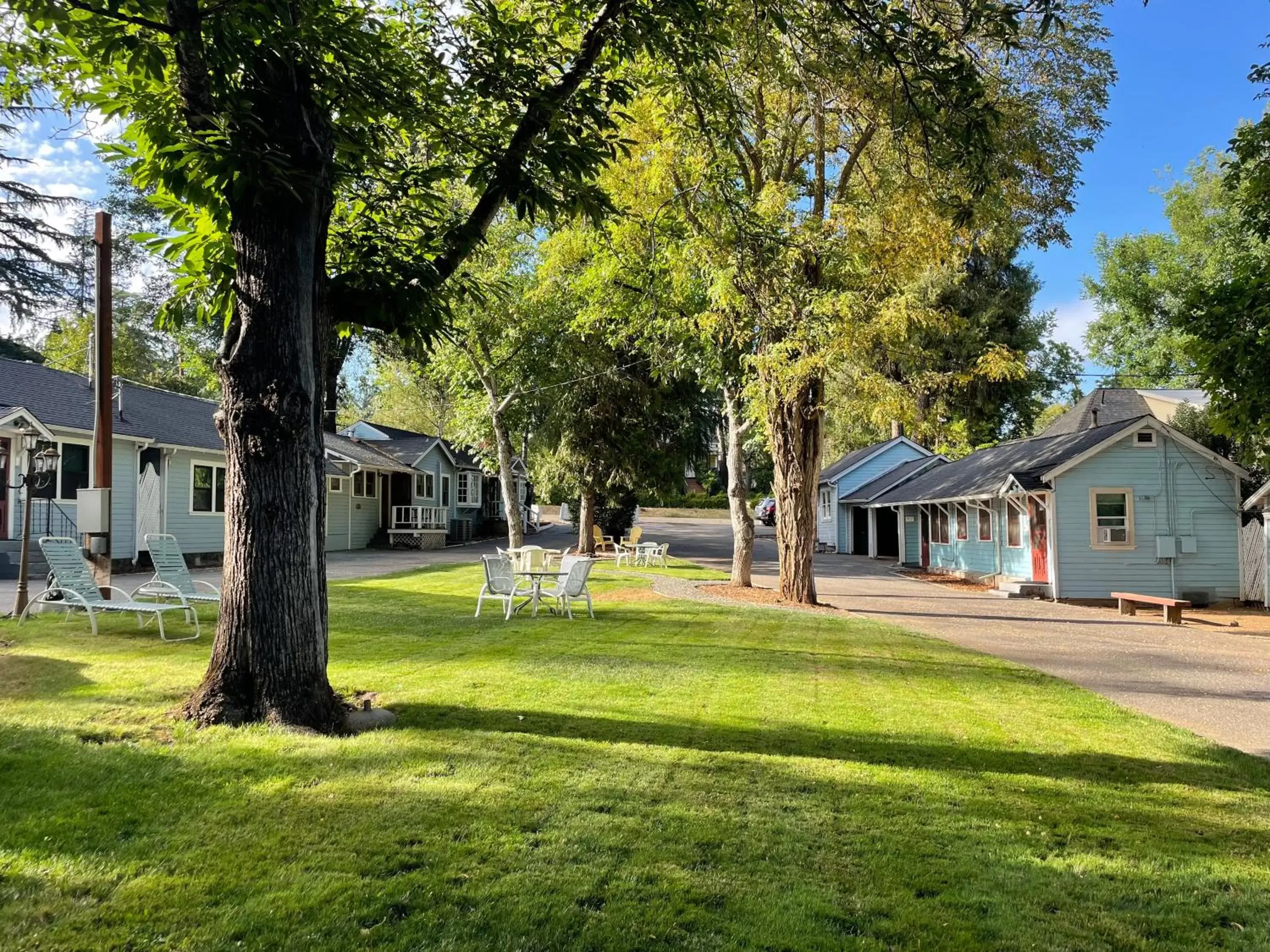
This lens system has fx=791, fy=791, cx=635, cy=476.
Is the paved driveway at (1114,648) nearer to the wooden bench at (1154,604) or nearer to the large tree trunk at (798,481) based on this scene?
the wooden bench at (1154,604)

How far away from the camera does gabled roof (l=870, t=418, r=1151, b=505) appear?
1956cm

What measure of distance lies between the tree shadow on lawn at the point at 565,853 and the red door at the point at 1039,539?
52.8 feet

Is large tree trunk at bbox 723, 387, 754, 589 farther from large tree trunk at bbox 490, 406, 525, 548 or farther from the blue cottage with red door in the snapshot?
large tree trunk at bbox 490, 406, 525, 548

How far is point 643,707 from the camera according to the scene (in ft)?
21.1

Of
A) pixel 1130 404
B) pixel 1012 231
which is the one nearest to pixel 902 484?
pixel 1130 404

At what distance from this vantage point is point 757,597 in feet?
55.1

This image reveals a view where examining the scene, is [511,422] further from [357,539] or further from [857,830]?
[857,830]

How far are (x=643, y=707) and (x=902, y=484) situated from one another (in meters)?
28.1

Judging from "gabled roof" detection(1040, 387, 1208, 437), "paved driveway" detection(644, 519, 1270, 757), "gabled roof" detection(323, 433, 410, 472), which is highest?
"gabled roof" detection(1040, 387, 1208, 437)

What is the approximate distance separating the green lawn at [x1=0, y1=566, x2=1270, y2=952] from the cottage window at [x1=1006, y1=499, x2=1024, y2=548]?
48.9 ft

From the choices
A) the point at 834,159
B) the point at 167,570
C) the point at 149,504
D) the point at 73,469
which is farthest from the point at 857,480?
the point at 167,570

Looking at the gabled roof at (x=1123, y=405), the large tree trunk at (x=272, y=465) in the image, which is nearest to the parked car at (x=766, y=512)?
the gabled roof at (x=1123, y=405)

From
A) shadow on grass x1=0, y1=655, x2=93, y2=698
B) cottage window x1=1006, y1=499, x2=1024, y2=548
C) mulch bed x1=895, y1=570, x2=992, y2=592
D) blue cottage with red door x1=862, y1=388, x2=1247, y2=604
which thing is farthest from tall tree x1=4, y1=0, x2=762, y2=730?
mulch bed x1=895, y1=570, x2=992, y2=592

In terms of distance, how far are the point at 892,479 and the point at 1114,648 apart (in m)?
23.9
